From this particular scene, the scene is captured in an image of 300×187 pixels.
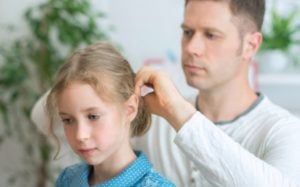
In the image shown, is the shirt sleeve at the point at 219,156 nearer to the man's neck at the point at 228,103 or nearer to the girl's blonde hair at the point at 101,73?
the girl's blonde hair at the point at 101,73

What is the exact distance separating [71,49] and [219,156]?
142 centimetres

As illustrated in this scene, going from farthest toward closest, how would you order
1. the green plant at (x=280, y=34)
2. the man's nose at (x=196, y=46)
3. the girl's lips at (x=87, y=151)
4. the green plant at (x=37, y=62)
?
the green plant at (x=280, y=34), the green plant at (x=37, y=62), the man's nose at (x=196, y=46), the girl's lips at (x=87, y=151)

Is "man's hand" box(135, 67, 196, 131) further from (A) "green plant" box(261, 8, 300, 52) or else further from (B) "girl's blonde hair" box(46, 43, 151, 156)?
(A) "green plant" box(261, 8, 300, 52)

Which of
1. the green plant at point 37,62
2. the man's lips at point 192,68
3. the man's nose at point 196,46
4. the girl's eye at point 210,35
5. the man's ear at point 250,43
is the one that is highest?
the girl's eye at point 210,35

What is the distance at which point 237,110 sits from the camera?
5.72ft

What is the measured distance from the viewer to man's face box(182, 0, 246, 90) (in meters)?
1.63

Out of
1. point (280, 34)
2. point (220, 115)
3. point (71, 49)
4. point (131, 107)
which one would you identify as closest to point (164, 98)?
point (131, 107)

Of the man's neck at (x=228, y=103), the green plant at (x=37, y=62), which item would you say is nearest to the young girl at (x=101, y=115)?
the man's neck at (x=228, y=103)

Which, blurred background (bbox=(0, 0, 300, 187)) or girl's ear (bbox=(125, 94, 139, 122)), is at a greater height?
girl's ear (bbox=(125, 94, 139, 122))

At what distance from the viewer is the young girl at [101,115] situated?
4.03 feet

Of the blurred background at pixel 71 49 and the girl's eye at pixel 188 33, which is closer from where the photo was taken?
the girl's eye at pixel 188 33

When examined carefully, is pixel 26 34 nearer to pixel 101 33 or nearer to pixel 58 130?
pixel 101 33

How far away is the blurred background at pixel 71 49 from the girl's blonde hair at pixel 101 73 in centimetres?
122

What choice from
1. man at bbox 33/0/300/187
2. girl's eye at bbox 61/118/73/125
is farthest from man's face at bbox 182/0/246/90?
girl's eye at bbox 61/118/73/125
